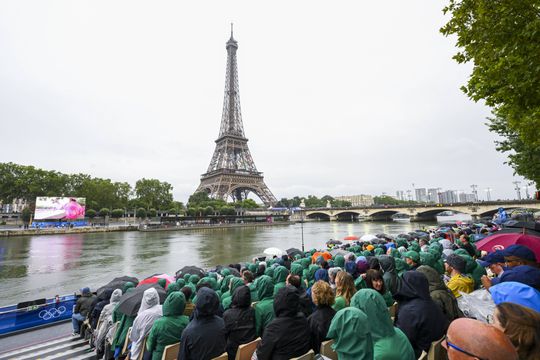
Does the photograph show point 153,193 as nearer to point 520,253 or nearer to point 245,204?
point 245,204

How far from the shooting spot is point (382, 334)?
2229 mm

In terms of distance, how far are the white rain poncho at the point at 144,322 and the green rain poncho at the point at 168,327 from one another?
38cm

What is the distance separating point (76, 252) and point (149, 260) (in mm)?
8767

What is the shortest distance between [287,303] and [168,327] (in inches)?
67.0

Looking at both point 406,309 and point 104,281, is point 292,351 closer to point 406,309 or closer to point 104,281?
point 406,309

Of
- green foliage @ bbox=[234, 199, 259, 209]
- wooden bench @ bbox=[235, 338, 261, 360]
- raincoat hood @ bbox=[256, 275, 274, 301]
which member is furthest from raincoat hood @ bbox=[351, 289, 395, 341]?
green foliage @ bbox=[234, 199, 259, 209]

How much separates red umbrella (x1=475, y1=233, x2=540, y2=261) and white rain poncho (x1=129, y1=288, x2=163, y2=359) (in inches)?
306

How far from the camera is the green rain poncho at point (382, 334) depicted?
213 centimetres

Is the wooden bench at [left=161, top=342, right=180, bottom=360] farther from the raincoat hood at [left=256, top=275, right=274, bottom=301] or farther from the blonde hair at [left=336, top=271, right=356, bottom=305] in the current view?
the blonde hair at [left=336, top=271, right=356, bottom=305]

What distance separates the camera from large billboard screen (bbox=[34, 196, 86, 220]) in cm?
4723


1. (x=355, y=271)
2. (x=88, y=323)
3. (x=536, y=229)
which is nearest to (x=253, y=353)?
(x=355, y=271)

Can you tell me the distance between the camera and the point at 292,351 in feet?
9.04

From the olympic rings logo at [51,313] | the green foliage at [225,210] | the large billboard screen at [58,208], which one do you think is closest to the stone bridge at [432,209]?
the green foliage at [225,210]

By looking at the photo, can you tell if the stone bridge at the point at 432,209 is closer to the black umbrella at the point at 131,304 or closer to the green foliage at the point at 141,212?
the green foliage at the point at 141,212
